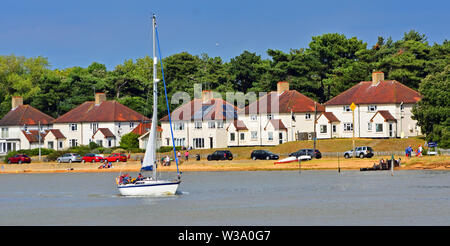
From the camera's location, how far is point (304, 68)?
13012cm

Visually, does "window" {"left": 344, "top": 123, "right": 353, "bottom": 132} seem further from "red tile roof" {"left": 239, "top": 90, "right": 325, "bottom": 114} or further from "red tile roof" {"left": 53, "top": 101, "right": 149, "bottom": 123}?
"red tile roof" {"left": 53, "top": 101, "right": 149, "bottom": 123}

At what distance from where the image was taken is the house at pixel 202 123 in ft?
385

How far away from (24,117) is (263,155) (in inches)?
2279

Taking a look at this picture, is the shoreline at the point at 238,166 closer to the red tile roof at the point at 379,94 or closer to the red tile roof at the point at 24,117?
the red tile roof at the point at 379,94

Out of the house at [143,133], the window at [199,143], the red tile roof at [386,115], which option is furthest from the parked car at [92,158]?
the red tile roof at [386,115]

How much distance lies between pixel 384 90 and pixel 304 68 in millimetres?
23553

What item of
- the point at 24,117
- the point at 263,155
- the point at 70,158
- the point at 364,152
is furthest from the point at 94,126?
the point at 364,152

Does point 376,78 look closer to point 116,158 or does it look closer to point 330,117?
point 330,117

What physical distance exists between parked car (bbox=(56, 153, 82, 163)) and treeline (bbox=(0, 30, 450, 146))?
25.7m

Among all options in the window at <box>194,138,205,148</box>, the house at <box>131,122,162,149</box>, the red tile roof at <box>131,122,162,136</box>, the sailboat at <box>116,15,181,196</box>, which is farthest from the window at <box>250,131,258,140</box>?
the sailboat at <box>116,15,181,196</box>

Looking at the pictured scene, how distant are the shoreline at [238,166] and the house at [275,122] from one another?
61.0 ft

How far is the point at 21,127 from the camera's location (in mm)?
134500
